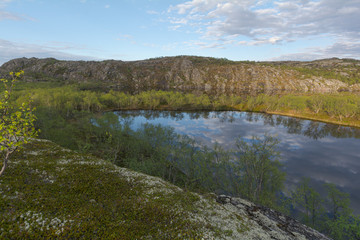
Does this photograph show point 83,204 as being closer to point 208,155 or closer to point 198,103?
point 208,155

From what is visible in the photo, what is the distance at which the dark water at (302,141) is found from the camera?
211 ft

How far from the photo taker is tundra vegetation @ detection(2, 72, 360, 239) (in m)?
43.8

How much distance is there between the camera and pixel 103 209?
15766mm

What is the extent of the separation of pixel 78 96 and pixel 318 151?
18048 cm

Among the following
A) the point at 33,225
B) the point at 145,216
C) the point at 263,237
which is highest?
the point at 33,225

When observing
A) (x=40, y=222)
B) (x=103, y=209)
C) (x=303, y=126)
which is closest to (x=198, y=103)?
(x=303, y=126)

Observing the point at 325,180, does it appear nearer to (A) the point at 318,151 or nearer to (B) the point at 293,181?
(B) the point at 293,181

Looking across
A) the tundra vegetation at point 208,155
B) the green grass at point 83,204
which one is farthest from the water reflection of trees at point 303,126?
the green grass at point 83,204

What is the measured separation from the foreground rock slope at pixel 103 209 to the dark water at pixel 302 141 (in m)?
53.2

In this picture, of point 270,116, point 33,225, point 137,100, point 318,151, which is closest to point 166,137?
point 33,225

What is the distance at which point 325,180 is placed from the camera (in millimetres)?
62938

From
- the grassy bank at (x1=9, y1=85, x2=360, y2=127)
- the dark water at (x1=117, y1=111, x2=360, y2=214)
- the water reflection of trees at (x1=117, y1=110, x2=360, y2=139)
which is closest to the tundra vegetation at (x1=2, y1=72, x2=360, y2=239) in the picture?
the grassy bank at (x1=9, y1=85, x2=360, y2=127)

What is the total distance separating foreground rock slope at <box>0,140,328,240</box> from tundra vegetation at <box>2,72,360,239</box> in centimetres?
894

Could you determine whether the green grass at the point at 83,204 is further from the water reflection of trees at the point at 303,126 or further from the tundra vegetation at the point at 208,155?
the water reflection of trees at the point at 303,126
